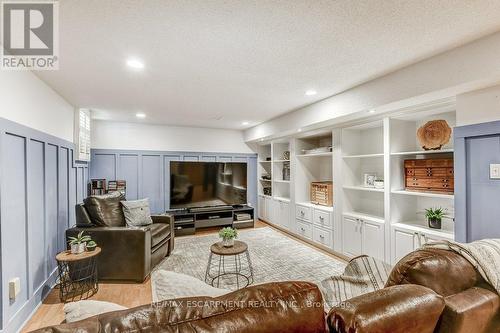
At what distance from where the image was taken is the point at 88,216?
3020mm

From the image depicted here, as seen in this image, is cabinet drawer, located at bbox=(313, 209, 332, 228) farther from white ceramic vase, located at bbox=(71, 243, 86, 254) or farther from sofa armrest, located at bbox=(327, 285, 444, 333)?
white ceramic vase, located at bbox=(71, 243, 86, 254)

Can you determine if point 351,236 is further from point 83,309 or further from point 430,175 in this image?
point 83,309

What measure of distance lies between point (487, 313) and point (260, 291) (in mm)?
1044

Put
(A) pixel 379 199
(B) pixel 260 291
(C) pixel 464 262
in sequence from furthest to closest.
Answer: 1. (A) pixel 379 199
2. (C) pixel 464 262
3. (B) pixel 260 291

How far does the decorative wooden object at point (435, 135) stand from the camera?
102 inches

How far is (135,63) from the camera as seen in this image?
222 centimetres

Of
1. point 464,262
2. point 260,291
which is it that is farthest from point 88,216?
point 464,262

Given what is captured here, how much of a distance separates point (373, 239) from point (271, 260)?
1.42 metres

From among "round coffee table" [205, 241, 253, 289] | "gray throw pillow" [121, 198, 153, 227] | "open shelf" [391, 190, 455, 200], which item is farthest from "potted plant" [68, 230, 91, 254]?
"open shelf" [391, 190, 455, 200]

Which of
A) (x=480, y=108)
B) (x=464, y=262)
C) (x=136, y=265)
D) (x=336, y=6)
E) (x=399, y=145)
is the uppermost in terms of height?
(x=336, y=6)

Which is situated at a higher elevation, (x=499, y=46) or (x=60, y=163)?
(x=499, y=46)

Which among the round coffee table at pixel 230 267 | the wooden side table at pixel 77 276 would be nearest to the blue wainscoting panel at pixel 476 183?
the round coffee table at pixel 230 267

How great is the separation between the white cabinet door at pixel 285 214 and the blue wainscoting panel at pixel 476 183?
2982mm

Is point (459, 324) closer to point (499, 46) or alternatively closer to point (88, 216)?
point (499, 46)
